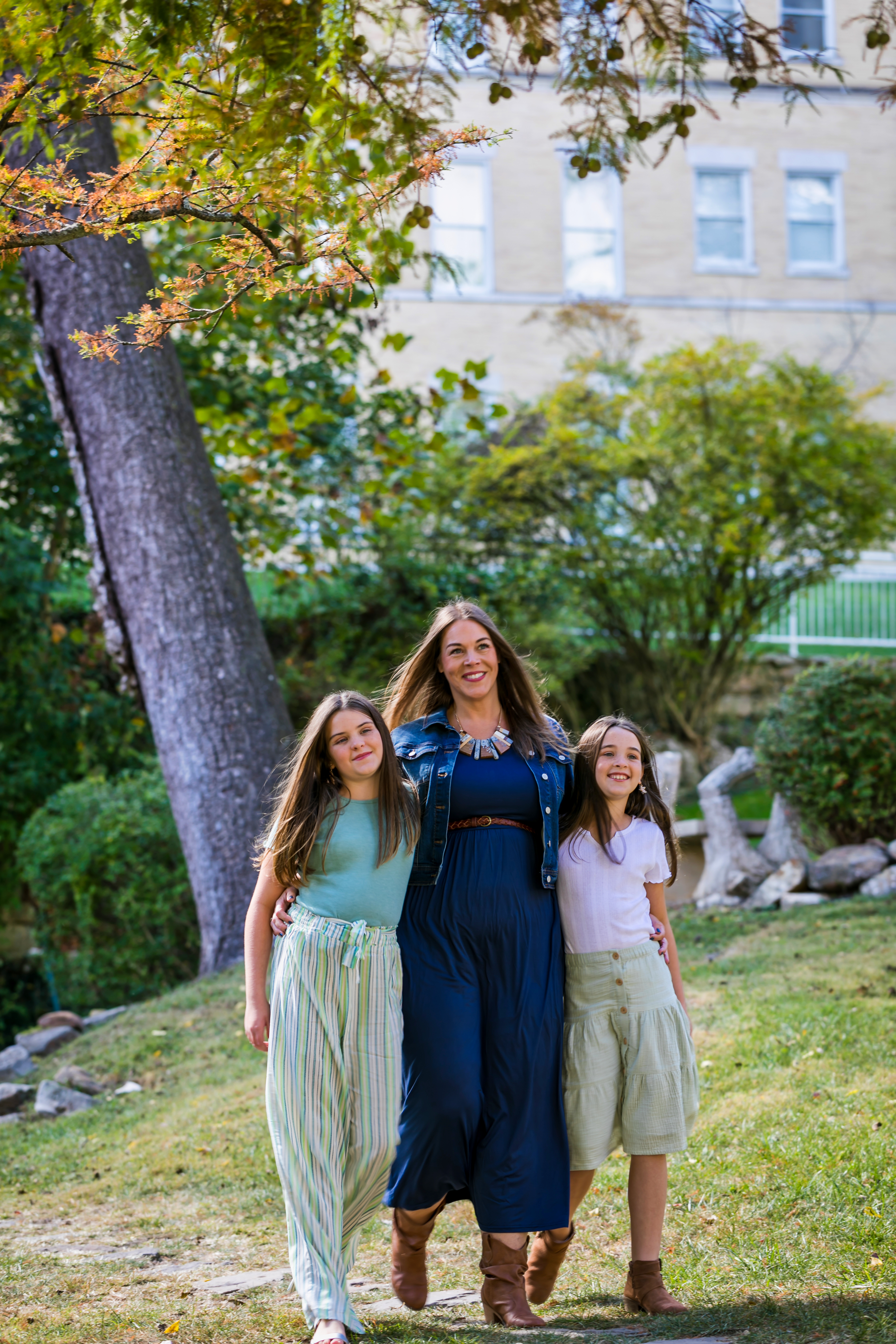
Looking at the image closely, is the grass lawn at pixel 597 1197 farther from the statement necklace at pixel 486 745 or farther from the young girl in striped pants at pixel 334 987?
the statement necklace at pixel 486 745

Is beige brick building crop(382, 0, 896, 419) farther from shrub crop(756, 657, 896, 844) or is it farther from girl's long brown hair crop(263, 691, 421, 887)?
girl's long brown hair crop(263, 691, 421, 887)

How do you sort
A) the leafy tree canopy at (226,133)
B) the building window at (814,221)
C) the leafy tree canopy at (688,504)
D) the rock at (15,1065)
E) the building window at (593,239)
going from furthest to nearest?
the building window at (814,221)
the building window at (593,239)
the leafy tree canopy at (688,504)
the rock at (15,1065)
the leafy tree canopy at (226,133)

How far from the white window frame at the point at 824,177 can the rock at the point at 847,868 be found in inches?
500

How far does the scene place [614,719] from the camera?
3.64 meters

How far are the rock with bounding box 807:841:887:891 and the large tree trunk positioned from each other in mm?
3443

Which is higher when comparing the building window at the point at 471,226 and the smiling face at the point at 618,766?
the building window at the point at 471,226

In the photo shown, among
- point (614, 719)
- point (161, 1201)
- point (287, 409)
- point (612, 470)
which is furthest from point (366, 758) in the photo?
point (612, 470)

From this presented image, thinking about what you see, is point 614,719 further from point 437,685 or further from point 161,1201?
point 161,1201

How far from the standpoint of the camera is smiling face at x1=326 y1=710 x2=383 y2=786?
3.29m

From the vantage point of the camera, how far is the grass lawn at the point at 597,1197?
10.5 feet

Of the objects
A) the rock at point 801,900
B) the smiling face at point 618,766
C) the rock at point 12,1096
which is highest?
the smiling face at point 618,766

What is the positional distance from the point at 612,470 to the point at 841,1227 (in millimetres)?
9421

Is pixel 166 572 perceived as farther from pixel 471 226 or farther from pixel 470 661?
pixel 471 226

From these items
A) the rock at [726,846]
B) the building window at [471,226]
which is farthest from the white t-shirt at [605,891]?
the building window at [471,226]
